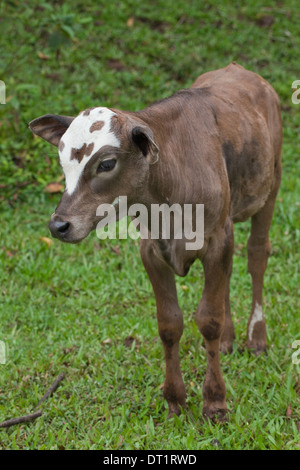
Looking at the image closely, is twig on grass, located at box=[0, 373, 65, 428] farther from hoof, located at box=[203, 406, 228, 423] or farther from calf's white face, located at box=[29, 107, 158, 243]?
calf's white face, located at box=[29, 107, 158, 243]

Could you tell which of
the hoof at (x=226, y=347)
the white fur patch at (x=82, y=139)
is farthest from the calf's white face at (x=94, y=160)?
the hoof at (x=226, y=347)

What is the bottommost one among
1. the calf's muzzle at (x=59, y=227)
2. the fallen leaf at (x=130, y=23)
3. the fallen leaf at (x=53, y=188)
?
the fallen leaf at (x=53, y=188)

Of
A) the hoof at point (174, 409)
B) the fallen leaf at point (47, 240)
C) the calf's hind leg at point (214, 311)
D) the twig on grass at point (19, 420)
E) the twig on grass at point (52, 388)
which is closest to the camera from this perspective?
the calf's hind leg at point (214, 311)

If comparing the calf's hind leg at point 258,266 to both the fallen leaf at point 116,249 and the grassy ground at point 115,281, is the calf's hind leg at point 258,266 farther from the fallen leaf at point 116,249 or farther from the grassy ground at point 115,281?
the fallen leaf at point 116,249

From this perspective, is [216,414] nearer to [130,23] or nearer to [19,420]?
[19,420]

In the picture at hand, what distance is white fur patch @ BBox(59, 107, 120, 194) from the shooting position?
130 inches

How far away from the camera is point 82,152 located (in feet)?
10.8

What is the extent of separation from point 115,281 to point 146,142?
2.83m

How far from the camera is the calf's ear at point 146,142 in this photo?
3281 mm

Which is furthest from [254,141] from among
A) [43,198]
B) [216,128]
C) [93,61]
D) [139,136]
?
[93,61]

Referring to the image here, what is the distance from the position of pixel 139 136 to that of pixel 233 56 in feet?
22.4

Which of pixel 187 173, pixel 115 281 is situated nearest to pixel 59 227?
pixel 187 173

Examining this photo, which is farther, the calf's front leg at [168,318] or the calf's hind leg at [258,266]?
the calf's hind leg at [258,266]
